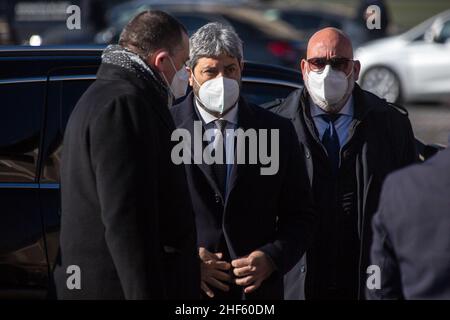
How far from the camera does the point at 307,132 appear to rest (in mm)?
4492

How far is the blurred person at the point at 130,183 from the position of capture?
10.7 feet

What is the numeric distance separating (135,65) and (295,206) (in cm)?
102

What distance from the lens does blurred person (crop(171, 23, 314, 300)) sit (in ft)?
13.3

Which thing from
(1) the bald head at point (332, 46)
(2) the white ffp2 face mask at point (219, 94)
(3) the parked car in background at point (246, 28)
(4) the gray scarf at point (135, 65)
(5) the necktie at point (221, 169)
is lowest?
(5) the necktie at point (221, 169)

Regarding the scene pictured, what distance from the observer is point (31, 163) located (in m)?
4.80

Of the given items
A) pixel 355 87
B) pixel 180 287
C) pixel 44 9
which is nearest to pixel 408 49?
pixel 44 9

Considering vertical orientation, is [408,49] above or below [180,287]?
above

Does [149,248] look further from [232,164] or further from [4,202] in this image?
[4,202]

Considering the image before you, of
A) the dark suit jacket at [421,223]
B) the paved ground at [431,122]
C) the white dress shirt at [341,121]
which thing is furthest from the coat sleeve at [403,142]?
the paved ground at [431,122]

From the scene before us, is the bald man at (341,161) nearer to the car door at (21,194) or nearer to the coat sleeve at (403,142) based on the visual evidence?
the coat sleeve at (403,142)

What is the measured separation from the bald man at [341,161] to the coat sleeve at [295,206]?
0.86 ft

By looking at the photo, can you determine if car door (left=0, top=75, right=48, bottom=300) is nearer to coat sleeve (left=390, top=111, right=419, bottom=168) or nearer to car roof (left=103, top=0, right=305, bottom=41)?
coat sleeve (left=390, top=111, right=419, bottom=168)
